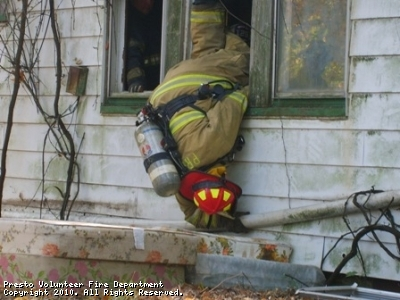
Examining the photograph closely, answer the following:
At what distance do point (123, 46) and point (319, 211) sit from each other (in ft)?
7.86

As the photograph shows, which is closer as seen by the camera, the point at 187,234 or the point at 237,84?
the point at 187,234

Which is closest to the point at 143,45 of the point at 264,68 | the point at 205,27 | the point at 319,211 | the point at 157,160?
the point at 205,27

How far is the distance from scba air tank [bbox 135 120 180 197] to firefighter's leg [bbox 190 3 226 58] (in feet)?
2.50

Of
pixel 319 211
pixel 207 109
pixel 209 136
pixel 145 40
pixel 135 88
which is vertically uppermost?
pixel 145 40

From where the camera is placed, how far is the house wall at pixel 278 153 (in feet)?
17.7

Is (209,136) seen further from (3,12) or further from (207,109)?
(3,12)

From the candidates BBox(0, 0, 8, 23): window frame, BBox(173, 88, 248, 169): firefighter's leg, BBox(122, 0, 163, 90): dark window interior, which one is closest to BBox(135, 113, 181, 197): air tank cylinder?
BBox(173, 88, 248, 169): firefighter's leg

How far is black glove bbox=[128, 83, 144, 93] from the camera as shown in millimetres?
6758

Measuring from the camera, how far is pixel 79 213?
690 centimetres

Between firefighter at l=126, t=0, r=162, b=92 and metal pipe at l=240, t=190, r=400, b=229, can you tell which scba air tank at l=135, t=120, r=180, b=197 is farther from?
firefighter at l=126, t=0, r=162, b=92

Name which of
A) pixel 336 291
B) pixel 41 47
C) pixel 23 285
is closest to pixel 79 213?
pixel 41 47

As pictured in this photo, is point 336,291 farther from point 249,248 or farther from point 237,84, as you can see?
point 237,84

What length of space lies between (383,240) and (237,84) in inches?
62.5

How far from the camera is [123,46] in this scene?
22.7 feet
